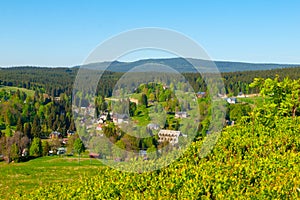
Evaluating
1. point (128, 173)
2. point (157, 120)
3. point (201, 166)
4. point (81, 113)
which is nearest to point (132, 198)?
point (128, 173)

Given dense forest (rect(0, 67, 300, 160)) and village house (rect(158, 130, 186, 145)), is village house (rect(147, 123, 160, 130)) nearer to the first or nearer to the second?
village house (rect(158, 130, 186, 145))

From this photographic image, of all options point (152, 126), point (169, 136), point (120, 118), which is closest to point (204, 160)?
point (169, 136)

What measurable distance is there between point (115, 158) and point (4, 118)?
130 metres

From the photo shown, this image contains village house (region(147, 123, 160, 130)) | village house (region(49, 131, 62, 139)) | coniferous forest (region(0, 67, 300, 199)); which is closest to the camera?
coniferous forest (region(0, 67, 300, 199))

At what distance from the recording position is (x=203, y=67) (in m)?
10.5

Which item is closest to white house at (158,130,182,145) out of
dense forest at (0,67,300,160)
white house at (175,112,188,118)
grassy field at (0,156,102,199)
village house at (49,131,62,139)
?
white house at (175,112,188,118)

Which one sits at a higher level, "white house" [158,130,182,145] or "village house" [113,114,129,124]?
"village house" [113,114,129,124]

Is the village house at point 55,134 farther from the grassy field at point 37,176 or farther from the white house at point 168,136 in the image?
the white house at point 168,136

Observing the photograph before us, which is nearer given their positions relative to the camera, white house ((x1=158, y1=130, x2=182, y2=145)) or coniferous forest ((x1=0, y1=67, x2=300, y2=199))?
coniferous forest ((x1=0, y1=67, x2=300, y2=199))

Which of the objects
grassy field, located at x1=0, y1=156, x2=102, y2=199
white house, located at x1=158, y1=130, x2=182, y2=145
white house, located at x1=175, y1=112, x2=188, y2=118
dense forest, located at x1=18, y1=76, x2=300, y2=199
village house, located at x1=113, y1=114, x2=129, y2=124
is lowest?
Answer: grassy field, located at x1=0, y1=156, x2=102, y2=199

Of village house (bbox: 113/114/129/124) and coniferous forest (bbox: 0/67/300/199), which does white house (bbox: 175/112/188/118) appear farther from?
village house (bbox: 113/114/129/124)

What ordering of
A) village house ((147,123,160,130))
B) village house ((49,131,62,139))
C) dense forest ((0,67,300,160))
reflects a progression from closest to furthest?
village house ((147,123,160,130)) → dense forest ((0,67,300,160)) → village house ((49,131,62,139))

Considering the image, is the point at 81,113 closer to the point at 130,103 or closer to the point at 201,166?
the point at 130,103

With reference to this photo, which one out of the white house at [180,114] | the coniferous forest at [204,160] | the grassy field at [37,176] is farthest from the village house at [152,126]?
the grassy field at [37,176]
